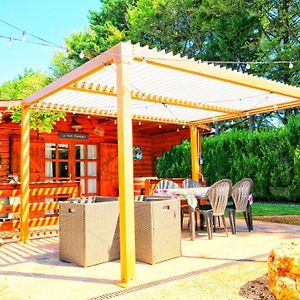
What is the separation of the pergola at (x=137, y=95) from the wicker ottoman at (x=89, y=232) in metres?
0.71

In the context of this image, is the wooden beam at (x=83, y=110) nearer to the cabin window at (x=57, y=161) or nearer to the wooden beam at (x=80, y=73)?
the wooden beam at (x=80, y=73)

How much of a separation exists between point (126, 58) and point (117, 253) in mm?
2456

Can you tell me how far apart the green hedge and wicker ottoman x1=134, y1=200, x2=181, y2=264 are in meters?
7.72

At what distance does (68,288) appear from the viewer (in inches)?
134

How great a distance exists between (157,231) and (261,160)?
8700mm

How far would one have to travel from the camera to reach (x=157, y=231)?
425 centimetres

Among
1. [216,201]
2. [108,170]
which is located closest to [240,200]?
[216,201]

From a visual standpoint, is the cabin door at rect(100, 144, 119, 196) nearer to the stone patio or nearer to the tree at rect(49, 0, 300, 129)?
the stone patio

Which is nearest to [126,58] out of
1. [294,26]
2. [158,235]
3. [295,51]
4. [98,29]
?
[158,235]

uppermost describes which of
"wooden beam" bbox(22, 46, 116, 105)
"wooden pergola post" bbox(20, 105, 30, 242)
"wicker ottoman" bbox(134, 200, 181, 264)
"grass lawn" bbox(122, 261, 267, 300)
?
"wooden beam" bbox(22, 46, 116, 105)

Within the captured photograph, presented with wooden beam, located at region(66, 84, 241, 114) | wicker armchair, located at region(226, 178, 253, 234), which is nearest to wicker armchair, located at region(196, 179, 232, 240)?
wicker armchair, located at region(226, 178, 253, 234)

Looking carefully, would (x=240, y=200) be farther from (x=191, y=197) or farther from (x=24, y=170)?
(x=24, y=170)

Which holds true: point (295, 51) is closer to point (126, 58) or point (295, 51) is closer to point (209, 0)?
point (209, 0)

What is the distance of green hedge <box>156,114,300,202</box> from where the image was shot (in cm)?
1122
